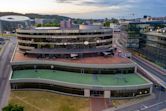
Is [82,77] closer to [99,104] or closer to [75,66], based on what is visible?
[75,66]

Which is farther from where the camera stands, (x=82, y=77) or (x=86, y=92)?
(x=82, y=77)

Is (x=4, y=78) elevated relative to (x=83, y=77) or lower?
lower

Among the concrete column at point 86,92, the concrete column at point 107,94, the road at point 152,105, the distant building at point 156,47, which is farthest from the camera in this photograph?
the distant building at point 156,47

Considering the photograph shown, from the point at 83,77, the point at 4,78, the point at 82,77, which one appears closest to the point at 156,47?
the point at 83,77

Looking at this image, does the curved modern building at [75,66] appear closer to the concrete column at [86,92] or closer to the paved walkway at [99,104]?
the concrete column at [86,92]

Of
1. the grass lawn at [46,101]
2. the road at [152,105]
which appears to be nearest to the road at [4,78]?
the grass lawn at [46,101]

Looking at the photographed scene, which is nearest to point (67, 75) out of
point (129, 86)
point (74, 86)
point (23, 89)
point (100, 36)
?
point (74, 86)

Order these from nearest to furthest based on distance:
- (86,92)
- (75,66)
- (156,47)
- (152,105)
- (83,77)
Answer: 1. (152,105)
2. (86,92)
3. (83,77)
4. (75,66)
5. (156,47)

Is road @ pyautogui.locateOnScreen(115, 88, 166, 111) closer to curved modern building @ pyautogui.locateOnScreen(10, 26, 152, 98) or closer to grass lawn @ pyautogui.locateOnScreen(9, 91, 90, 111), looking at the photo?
curved modern building @ pyautogui.locateOnScreen(10, 26, 152, 98)
